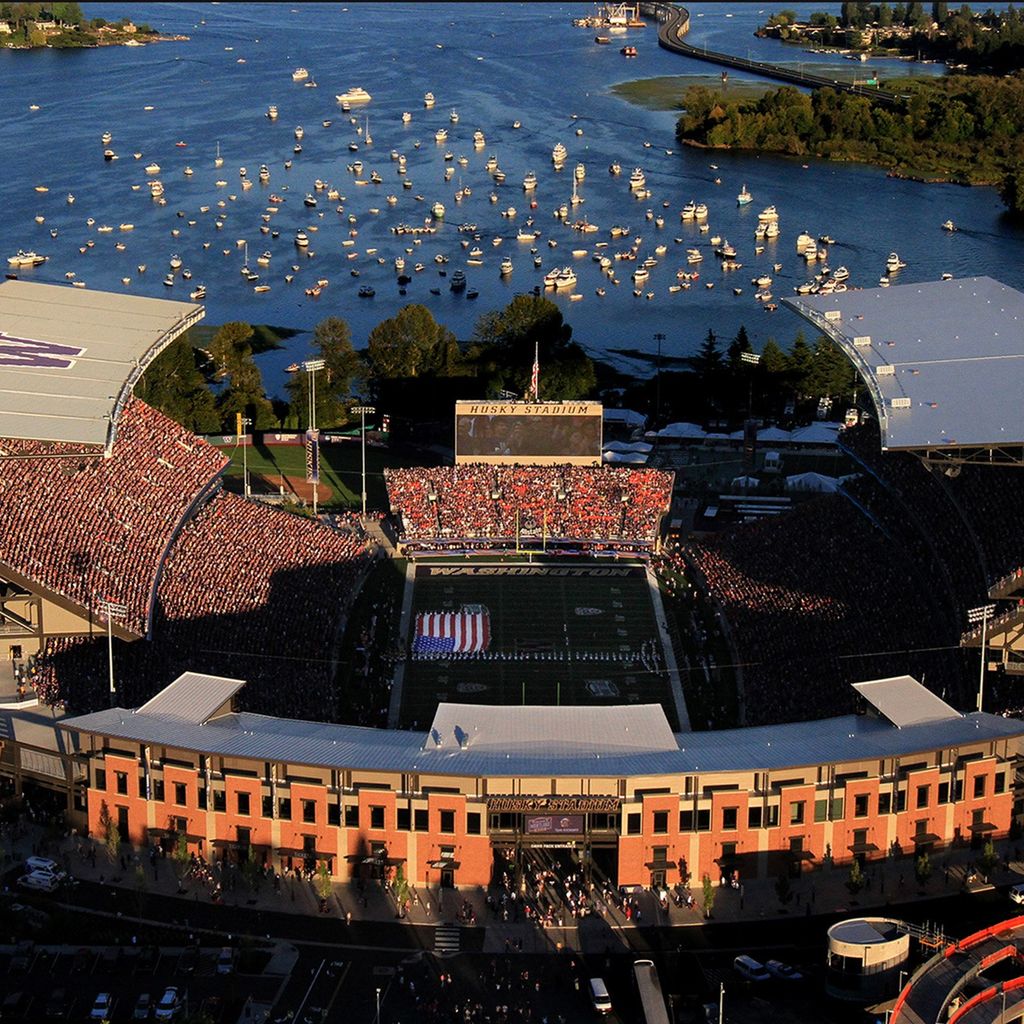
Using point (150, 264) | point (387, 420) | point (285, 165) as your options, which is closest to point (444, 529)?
point (387, 420)

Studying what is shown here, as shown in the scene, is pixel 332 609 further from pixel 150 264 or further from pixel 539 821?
pixel 150 264

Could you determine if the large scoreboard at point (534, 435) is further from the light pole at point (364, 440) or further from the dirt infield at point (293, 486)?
the dirt infield at point (293, 486)

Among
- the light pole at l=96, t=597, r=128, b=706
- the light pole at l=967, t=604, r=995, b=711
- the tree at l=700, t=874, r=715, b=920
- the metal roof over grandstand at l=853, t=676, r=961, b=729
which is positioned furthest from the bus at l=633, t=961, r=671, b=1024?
the light pole at l=96, t=597, r=128, b=706

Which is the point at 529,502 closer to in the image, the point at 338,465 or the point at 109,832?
the point at 338,465

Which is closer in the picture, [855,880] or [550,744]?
[855,880]

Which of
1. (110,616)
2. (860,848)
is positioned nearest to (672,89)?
(110,616)

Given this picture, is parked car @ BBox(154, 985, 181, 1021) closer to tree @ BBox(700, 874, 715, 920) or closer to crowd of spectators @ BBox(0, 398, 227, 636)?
tree @ BBox(700, 874, 715, 920)

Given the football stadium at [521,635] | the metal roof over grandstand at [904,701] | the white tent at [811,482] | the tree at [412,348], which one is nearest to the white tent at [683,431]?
the football stadium at [521,635]
